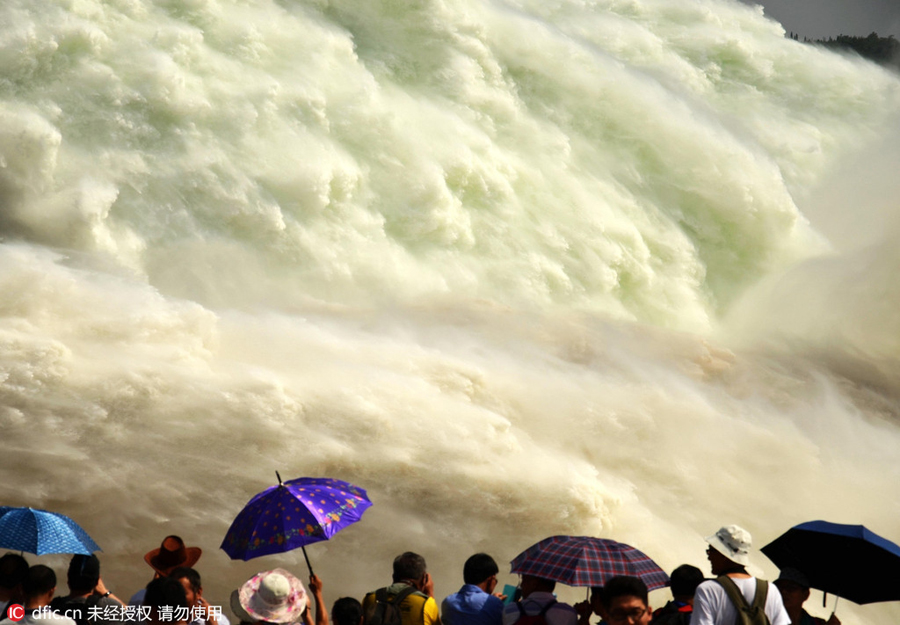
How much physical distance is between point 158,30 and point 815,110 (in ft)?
45.0

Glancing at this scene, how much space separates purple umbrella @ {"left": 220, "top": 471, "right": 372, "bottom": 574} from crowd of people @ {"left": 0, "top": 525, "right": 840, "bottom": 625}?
222 mm

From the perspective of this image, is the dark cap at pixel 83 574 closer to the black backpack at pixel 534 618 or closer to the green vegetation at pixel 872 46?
the black backpack at pixel 534 618

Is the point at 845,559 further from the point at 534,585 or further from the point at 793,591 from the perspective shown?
the point at 534,585

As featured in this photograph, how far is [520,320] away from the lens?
1203cm

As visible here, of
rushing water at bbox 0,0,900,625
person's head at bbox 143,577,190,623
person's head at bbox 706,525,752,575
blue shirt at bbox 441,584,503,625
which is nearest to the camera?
person's head at bbox 143,577,190,623

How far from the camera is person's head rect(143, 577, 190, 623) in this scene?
4.05 metres

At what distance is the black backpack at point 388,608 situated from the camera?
4.84 m

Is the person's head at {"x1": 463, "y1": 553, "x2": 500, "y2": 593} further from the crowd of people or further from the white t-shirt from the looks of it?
the white t-shirt

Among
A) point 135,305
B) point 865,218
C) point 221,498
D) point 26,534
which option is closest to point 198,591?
point 26,534

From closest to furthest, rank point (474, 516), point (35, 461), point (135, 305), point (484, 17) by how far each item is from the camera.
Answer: point (35, 461), point (474, 516), point (135, 305), point (484, 17)

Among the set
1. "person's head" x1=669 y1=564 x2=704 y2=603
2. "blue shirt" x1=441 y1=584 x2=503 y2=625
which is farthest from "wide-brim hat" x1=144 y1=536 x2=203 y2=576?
"person's head" x1=669 y1=564 x2=704 y2=603

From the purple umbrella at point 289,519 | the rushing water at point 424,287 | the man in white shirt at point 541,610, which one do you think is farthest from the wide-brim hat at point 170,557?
the rushing water at point 424,287

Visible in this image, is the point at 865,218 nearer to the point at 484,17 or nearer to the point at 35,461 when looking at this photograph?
the point at 484,17

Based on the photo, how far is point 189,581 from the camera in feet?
14.4
